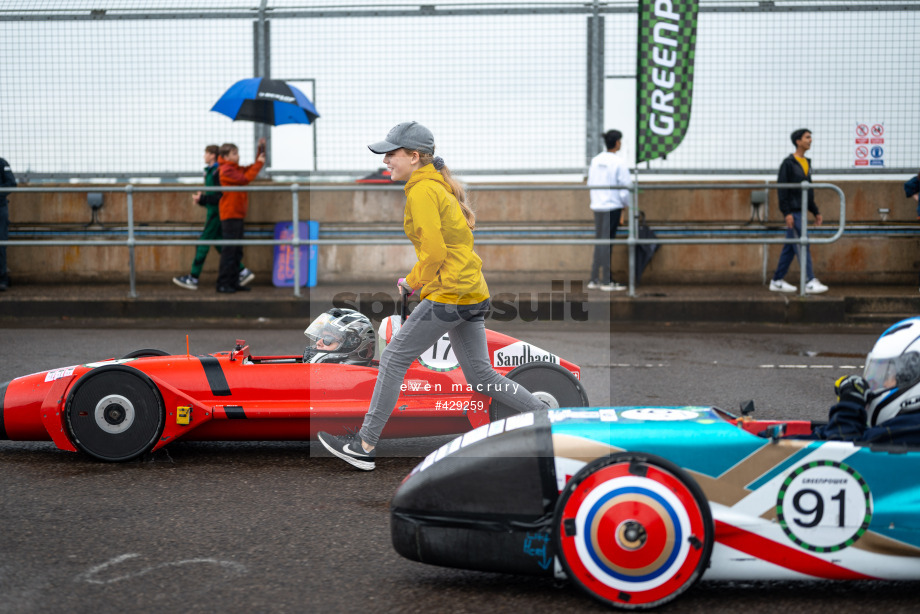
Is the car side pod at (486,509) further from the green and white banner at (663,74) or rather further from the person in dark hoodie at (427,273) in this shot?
the green and white banner at (663,74)

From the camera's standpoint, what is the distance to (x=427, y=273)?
4.39 m

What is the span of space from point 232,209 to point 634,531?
9023 millimetres

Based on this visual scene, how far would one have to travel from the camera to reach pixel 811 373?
24.8 ft

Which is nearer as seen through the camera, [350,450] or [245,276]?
[350,450]

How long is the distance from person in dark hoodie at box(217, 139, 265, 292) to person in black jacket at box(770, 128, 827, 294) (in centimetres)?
596

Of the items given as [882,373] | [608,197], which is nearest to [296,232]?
[608,197]

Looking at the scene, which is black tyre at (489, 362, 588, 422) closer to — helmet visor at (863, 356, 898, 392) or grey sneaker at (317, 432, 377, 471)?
grey sneaker at (317, 432, 377, 471)

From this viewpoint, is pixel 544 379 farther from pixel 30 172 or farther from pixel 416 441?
pixel 30 172

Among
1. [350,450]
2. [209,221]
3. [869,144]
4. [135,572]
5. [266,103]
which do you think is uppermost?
[266,103]

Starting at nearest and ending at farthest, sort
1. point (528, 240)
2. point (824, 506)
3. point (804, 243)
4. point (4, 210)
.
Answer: point (824, 506) < point (804, 243) < point (528, 240) < point (4, 210)

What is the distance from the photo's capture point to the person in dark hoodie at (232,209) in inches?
444

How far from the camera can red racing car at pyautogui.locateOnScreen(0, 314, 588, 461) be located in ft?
15.8

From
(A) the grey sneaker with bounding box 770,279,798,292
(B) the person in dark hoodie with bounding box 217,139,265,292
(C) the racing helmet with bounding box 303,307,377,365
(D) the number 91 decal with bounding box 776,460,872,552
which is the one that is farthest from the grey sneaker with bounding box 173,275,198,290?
(D) the number 91 decal with bounding box 776,460,872,552

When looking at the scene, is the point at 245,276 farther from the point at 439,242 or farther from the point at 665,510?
the point at 665,510
